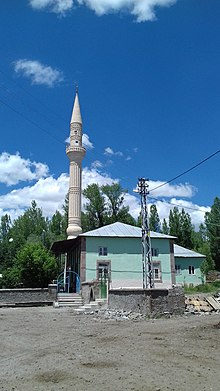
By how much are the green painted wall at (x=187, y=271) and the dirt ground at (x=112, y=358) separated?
26.0 meters

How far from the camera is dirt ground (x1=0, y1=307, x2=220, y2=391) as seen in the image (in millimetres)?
5996

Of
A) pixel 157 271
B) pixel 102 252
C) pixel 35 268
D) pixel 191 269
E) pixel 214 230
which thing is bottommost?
pixel 157 271

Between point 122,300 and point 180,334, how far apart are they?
7053 mm

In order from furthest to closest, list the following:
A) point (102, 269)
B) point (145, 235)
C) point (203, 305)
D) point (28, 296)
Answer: point (102, 269)
point (28, 296)
point (145, 235)
point (203, 305)

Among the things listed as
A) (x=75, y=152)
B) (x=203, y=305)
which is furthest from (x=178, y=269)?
(x=203, y=305)

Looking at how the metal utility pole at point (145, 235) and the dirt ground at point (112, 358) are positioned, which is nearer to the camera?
the dirt ground at point (112, 358)

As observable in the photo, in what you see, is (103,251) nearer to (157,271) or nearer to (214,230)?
(157,271)

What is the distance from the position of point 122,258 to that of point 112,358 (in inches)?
830

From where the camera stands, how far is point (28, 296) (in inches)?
1052

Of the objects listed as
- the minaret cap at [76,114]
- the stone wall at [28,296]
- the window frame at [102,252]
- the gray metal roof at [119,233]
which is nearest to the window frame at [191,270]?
the gray metal roof at [119,233]

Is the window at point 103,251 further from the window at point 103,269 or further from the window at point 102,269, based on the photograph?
the window at point 102,269

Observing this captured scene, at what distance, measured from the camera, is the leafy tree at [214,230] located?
53375 millimetres

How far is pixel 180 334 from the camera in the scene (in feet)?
35.3

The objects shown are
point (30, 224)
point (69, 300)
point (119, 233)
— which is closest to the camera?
point (69, 300)
